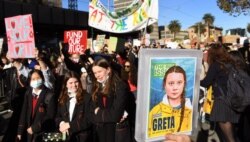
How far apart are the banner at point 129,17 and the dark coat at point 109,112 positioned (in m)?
7.91

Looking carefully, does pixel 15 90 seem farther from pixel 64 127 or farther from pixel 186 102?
pixel 186 102

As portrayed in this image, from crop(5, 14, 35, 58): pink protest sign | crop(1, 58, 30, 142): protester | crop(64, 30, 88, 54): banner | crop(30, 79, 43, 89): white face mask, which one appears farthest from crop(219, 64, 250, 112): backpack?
crop(64, 30, 88, 54): banner

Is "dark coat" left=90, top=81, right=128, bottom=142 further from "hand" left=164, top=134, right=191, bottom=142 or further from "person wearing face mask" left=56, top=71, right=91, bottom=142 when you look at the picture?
"hand" left=164, top=134, right=191, bottom=142

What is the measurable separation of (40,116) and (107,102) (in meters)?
1.24

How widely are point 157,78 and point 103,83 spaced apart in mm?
2016

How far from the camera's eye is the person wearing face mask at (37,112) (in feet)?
18.1

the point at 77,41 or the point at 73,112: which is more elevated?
the point at 77,41

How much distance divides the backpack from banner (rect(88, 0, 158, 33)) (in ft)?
21.5

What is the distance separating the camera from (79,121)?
495 centimetres

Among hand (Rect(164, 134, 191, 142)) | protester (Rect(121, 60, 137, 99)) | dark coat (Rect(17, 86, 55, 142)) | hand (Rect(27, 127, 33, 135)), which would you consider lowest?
hand (Rect(27, 127, 33, 135))

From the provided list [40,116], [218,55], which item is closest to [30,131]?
[40,116]

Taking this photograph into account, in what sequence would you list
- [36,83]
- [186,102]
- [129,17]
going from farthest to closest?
[129,17], [36,83], [186,102]

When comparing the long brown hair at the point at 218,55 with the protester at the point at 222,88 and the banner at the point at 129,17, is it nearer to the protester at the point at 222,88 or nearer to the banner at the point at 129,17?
the protester at the point at 222,88

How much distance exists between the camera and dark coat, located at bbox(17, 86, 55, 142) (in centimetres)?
549
